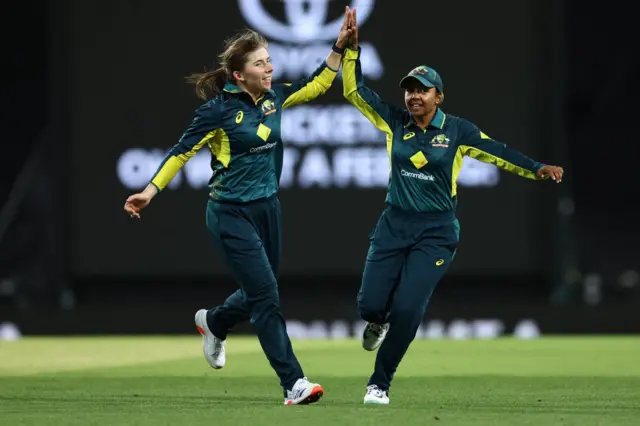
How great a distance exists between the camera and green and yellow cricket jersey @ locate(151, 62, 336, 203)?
270 inches

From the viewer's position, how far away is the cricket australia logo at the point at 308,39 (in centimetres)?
1145

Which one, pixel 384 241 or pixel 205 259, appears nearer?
pixel 384 241

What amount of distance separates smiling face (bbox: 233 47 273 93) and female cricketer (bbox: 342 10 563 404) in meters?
0.51

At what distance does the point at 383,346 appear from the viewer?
6887 millimetres

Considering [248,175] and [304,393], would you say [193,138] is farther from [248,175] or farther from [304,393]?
[304,393]

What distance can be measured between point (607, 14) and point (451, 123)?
218 inches

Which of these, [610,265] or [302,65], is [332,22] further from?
[610,265]

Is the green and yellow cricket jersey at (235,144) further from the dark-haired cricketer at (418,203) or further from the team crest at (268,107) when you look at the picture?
the dark-haired cricketer at (418,203)

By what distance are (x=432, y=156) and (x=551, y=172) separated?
570 millimetres

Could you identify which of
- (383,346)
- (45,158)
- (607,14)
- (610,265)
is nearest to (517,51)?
(607,14)

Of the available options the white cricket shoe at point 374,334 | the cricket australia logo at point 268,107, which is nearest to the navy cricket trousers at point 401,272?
the white cricket shoe at point 374,334

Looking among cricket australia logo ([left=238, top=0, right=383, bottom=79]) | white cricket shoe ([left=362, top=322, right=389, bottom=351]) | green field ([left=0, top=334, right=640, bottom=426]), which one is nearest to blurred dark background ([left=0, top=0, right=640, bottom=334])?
cricket australia logo ([left=238, top=0, right=383, bottom=79])

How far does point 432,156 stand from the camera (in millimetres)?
7000

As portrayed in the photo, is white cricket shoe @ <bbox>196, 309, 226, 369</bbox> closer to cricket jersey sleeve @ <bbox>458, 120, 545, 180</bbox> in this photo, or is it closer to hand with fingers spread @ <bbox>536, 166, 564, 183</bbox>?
cricket jersey sleeve @ <bbox>458, 120, 545, 180</bbox>
